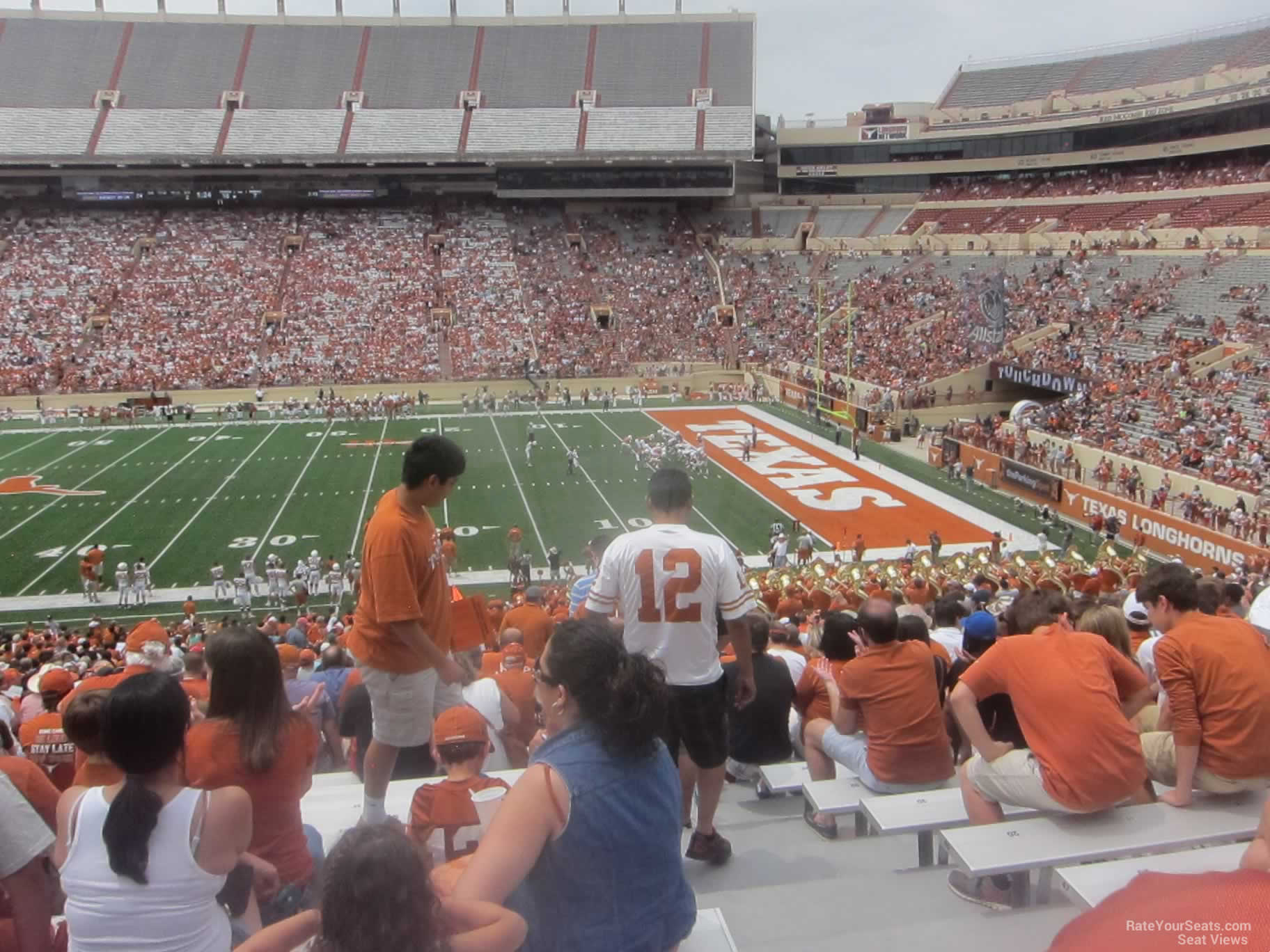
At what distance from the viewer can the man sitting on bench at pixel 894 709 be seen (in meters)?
4.65

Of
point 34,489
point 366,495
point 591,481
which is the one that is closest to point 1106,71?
point 591,481

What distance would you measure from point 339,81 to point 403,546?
57.6 m

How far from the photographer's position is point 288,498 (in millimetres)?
23812

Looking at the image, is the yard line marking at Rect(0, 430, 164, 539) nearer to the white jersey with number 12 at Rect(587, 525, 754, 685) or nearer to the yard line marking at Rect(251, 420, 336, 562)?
the yard line marking at Rect(251, 420, 336, 562)

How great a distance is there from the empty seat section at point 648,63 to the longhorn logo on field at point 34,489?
38.6 meters

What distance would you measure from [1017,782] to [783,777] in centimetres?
170

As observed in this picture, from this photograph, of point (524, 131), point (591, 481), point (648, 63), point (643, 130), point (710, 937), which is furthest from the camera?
point (648, 63)

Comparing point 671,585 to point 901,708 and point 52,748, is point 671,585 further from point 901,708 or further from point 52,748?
point 52,748

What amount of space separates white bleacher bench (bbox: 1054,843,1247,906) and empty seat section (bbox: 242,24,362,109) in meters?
57.2

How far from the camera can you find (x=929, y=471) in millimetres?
26766

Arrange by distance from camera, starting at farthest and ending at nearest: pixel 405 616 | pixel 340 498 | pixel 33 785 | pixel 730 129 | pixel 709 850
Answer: pixel 730 129
pixel 340 498
pixel 709 850
pixel 405 616
pixel 33 785

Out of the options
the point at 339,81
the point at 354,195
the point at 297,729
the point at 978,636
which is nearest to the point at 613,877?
the point at 297,729

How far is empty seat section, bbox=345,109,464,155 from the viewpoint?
170ft

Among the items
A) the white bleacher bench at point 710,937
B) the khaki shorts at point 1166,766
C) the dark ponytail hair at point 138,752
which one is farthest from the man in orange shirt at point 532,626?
the dark ponytail hair at point 138,752
